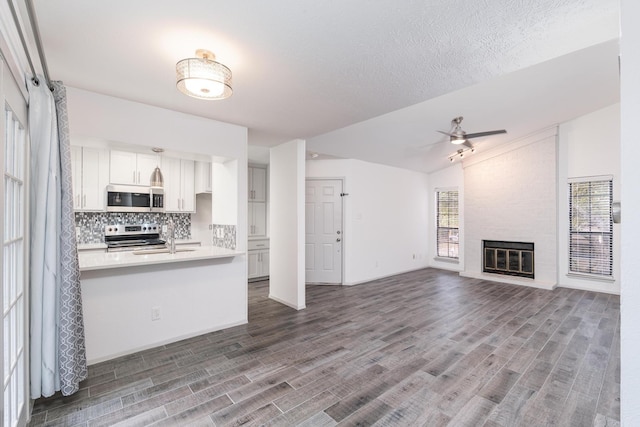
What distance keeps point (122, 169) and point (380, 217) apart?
15.5 feet

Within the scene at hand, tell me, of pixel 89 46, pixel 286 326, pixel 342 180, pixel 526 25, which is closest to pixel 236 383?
pixel 286 326

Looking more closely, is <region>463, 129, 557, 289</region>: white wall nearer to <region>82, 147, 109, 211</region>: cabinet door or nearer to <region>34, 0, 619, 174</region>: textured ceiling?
<region>34, 0, 619, 174</region>: textured ceiling

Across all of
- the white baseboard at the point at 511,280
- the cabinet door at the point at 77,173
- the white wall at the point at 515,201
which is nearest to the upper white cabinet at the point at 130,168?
the cabinet door at the point at 77,173

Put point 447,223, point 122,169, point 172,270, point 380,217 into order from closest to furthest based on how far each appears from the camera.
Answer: point 172,270 < point 122,169 < point 380,217 < point 447,223

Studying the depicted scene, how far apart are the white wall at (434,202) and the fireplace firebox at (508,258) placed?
0.58 metres

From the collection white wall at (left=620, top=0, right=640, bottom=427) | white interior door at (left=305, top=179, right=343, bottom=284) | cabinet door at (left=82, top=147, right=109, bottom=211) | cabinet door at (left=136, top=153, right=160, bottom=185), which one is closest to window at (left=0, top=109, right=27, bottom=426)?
white wall at (left=620, top=0, right=640, bottom=427)

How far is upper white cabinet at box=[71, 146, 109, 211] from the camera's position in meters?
4.16

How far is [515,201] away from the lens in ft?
19.8

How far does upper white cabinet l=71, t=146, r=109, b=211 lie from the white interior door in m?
3.29

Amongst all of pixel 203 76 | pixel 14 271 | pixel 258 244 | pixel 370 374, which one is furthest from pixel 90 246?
pixel 370 374

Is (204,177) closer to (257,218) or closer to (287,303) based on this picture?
(257,218)

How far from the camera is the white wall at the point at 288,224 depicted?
4141 millimetres

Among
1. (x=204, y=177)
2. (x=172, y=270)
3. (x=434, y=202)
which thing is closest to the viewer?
(x=172, y=270)

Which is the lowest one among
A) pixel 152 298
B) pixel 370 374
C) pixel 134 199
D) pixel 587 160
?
pixel 370 374
